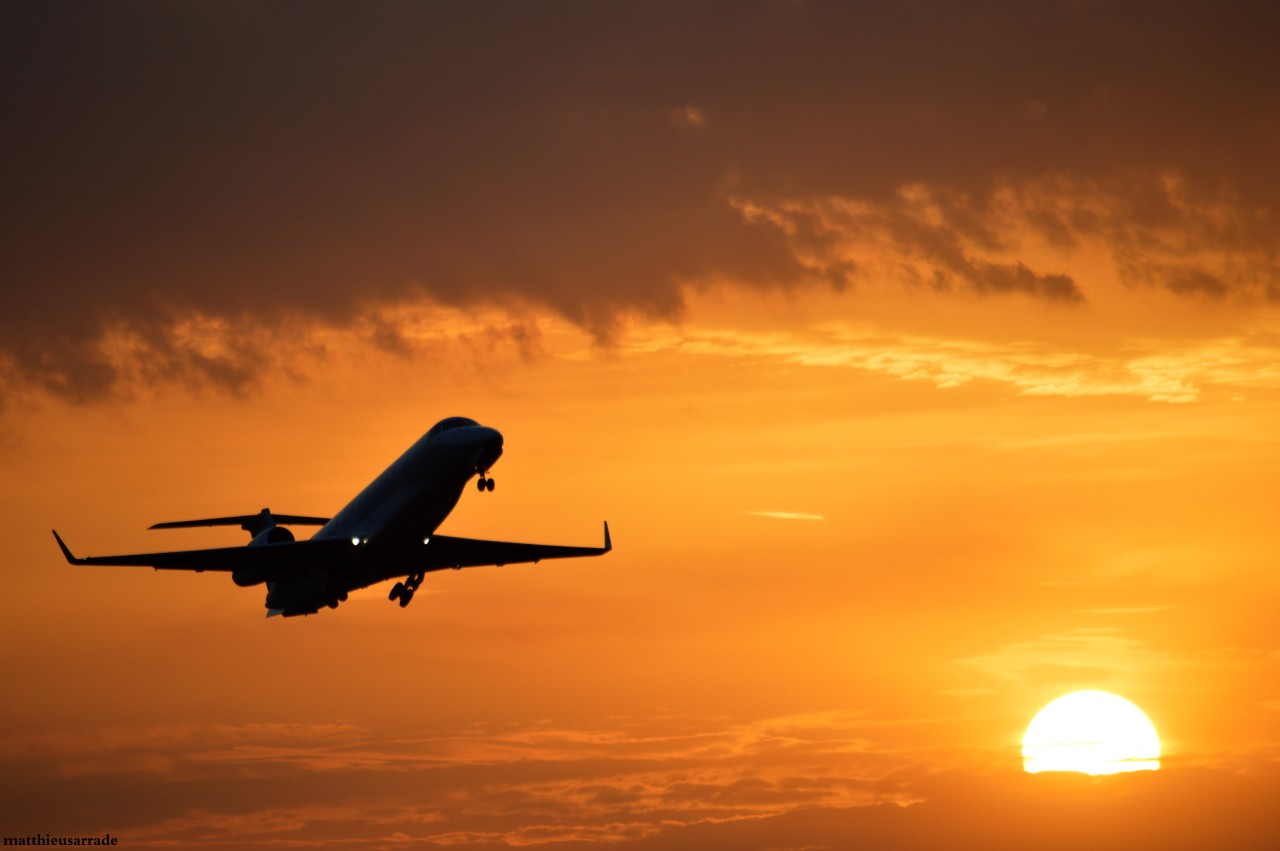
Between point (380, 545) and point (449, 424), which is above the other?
point (449, 424)

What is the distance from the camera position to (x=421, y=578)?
224ft

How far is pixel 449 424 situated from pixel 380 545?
572 cm

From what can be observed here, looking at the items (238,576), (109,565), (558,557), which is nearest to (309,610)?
(238,576)

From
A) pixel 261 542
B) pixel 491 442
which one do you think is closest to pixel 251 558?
pixel 261 542

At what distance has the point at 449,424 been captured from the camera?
63188 millimetres

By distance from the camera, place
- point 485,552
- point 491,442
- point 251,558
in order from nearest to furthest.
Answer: point 491,442 < point 251,558 < point 485,552

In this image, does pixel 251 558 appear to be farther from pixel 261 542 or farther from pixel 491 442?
pixel 491 442

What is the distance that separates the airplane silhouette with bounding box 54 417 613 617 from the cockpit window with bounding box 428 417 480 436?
0.05 meters

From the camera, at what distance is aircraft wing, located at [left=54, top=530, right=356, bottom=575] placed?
64.9m

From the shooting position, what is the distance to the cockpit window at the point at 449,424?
6306 cm

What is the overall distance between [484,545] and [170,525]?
54.4 ft

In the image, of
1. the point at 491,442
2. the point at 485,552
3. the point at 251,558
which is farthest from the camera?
the point at 485,552

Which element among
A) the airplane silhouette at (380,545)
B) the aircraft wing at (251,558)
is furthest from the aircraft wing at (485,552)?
the aircraft wing at (251,558)

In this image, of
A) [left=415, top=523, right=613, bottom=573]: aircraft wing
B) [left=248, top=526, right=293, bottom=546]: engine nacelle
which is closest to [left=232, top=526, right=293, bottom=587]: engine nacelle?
[left=248, top=526, right=293, bottom=546]: engine nacelle
